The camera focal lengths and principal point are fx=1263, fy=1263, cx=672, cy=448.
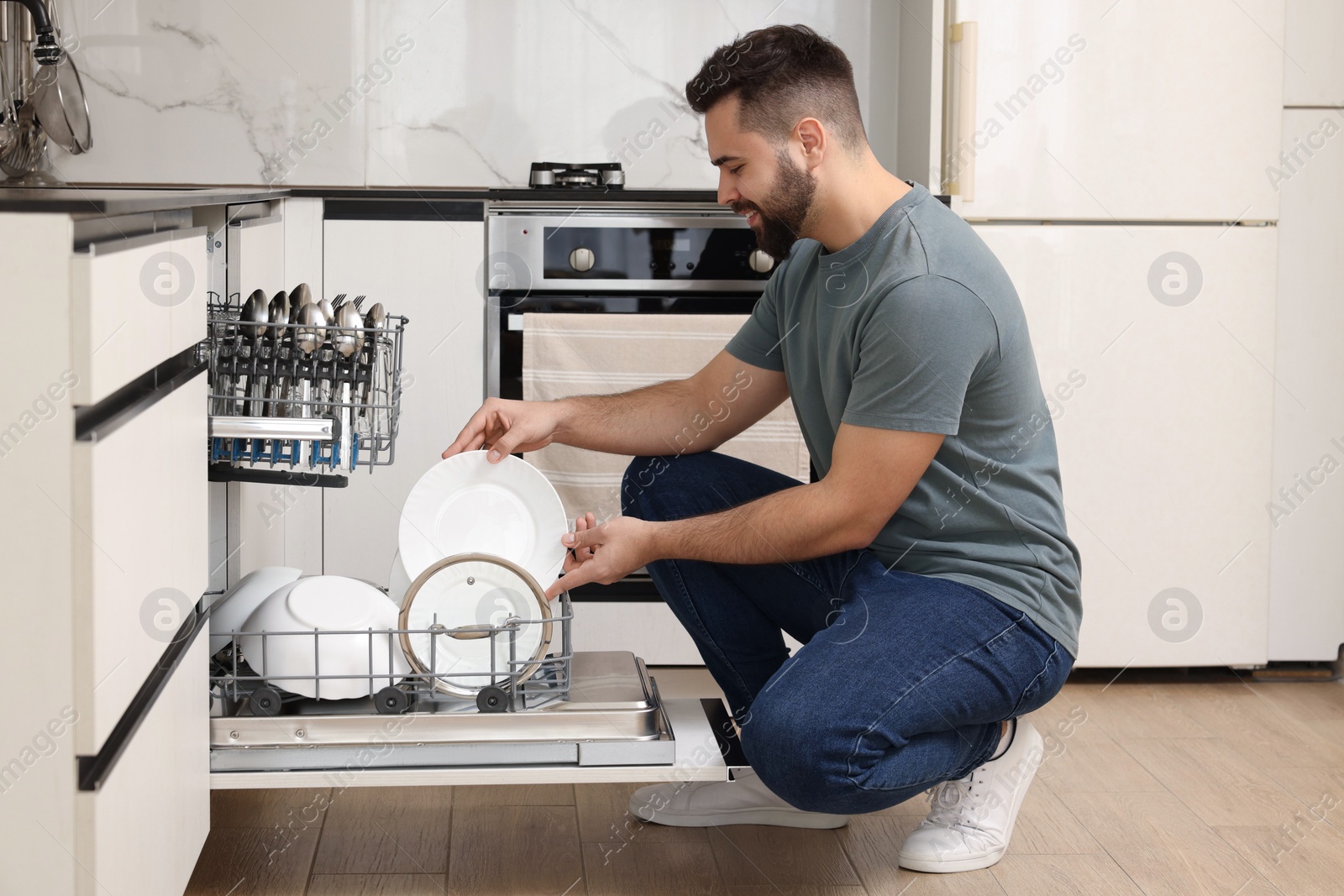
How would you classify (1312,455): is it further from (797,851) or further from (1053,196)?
(797,851)

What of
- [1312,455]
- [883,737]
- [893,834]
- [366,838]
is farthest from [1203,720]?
[366,838]

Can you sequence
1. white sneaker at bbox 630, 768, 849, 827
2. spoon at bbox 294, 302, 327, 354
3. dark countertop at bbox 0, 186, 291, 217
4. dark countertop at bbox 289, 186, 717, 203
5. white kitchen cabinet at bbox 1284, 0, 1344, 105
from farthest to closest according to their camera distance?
white kitchen cabinet at bbox 1284, 0, 1344, 105 < dark countertop at bbox 289, 186, 717, 203 < white sneaker at bbox 630, 768, 849, 827 < spoon at bbox 294, 302, 327, 354 < dark countertop at bbox 0, 186, 291, 217

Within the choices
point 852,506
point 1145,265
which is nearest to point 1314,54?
point 1145,265

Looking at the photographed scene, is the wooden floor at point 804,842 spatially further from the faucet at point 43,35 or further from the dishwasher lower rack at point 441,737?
the faucet at point 43,35

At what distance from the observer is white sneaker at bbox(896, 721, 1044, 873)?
1639 millimetres

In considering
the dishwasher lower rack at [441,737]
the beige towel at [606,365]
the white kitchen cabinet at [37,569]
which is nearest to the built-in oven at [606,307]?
the beige towel at [606,365]

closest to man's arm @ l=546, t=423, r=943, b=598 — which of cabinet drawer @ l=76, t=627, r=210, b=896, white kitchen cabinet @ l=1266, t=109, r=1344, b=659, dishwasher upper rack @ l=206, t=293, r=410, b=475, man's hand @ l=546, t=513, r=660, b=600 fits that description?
man's hand @ l=546, t=513, r=660, b=600

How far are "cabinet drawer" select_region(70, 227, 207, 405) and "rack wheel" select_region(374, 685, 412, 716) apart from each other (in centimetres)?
44

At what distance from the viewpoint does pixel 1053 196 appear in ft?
7.71

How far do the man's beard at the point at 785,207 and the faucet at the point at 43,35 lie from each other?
4.77ft

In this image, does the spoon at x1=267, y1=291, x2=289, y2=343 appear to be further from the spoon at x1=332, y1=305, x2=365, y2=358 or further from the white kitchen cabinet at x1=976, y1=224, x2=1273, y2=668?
the white kitchen cabinet at x1=976, y1=224, x2=1273, y2=668

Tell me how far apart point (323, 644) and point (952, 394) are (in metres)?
0.77

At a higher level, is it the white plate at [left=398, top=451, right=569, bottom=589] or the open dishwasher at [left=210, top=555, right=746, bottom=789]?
the white plate at [left=398, top=451, right=569, bottom=589]

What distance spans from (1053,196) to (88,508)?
74.2 inches
